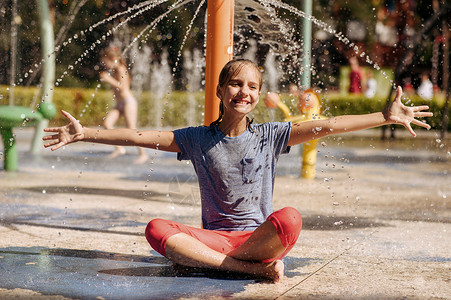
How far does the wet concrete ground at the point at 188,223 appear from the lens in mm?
3125

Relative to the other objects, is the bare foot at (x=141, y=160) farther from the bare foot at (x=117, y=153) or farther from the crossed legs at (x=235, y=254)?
the crossed legs at (x=235, y=254)

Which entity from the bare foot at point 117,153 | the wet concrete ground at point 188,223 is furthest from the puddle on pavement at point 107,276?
the bare foot at point 117,153

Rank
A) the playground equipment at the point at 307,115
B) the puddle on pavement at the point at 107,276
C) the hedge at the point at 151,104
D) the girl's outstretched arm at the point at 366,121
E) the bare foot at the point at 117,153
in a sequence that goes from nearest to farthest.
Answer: the puddle on pavement at the point at 107,276, the girl's outstretched arm at the point at 366,121, the playground equipment at the point at 307,115, the bare foot at the point at 117,153, the hedge at the point at 151,104

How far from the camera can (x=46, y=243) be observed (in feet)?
13.5

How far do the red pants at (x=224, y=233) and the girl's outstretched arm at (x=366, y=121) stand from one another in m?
0.45

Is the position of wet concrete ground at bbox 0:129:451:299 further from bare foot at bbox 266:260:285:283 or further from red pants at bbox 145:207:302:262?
red pants at bbox 145:207:302:262

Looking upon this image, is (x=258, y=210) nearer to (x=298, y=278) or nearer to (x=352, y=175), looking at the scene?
(x=298, y=278)

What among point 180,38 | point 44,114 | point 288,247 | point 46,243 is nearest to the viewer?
point 288,247

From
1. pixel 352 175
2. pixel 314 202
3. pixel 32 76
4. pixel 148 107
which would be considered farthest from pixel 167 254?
pixel 32 76

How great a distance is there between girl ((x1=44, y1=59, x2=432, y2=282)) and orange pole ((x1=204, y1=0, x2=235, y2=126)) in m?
0.50

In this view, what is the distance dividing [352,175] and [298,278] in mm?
4621

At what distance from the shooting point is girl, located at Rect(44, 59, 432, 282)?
3.24 metres

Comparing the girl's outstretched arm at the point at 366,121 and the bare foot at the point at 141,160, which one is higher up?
the girl's outstretched arm at the point at 366,121

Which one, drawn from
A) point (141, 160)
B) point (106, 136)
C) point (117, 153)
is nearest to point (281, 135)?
point (106, 136)
